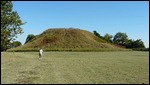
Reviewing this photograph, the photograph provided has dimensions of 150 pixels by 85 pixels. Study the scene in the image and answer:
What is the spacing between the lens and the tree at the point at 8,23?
105 feet

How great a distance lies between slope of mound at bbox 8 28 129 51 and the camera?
109562mm

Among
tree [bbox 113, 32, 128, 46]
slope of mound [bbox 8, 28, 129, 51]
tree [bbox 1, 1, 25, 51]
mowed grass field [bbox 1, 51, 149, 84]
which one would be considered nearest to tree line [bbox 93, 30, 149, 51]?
tree [bbox 113, 32, 128, 46]

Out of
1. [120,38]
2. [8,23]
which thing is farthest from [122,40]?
[8,23]

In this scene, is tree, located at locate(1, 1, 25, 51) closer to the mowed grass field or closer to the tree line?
the mowed grass field

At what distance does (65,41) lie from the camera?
118375 mm

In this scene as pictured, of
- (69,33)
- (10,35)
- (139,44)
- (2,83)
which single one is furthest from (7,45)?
(139,44)

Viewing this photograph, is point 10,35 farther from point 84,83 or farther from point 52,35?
point 52,35

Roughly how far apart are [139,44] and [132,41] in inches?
292

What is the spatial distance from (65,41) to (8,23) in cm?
8558

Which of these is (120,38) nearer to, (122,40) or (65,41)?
(122,40)

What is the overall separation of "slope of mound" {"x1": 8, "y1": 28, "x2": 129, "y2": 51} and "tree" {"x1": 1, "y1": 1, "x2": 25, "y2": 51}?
7040cm

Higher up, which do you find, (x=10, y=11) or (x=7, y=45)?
(x=10, y=11)

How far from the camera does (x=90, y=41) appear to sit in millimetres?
119438

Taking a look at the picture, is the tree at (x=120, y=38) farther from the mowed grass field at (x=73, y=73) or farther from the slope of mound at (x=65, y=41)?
the mowed grass field at (x=73, y=73)
